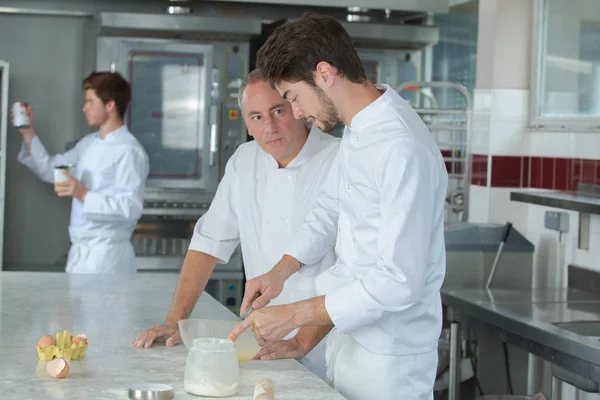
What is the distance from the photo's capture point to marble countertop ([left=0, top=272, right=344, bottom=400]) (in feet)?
5.85

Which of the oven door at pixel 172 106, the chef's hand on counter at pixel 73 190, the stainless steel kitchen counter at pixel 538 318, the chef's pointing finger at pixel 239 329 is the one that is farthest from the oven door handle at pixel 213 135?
the chef's pointing finger at pixel 239 329

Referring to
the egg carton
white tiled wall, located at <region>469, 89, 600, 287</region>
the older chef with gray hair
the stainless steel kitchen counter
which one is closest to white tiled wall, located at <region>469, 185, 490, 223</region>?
white tiled wall, located at <region>469, 89, 600, 287</region>

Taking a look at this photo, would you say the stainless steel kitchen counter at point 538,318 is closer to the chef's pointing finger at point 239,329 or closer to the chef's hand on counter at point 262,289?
the chef's hand on counter at point 262,289

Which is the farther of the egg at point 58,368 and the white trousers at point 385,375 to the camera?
the white trousers at point 385,375

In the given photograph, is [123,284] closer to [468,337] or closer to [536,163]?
[468,337]

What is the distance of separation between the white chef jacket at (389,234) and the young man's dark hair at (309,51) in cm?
12

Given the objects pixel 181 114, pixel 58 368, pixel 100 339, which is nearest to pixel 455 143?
pixel 181 114

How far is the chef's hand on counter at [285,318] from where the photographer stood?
1.86 m

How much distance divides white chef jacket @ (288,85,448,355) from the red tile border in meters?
1.94

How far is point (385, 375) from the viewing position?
6.41 ft

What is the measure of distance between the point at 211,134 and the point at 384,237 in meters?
3.52

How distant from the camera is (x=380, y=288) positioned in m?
1.82

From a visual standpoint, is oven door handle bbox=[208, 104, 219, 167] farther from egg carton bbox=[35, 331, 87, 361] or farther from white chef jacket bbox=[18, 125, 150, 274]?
egg carton bbox=[35, 331, 87, 361]

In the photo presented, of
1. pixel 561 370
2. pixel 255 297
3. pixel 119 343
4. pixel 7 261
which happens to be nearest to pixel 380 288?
pixel 255 297
